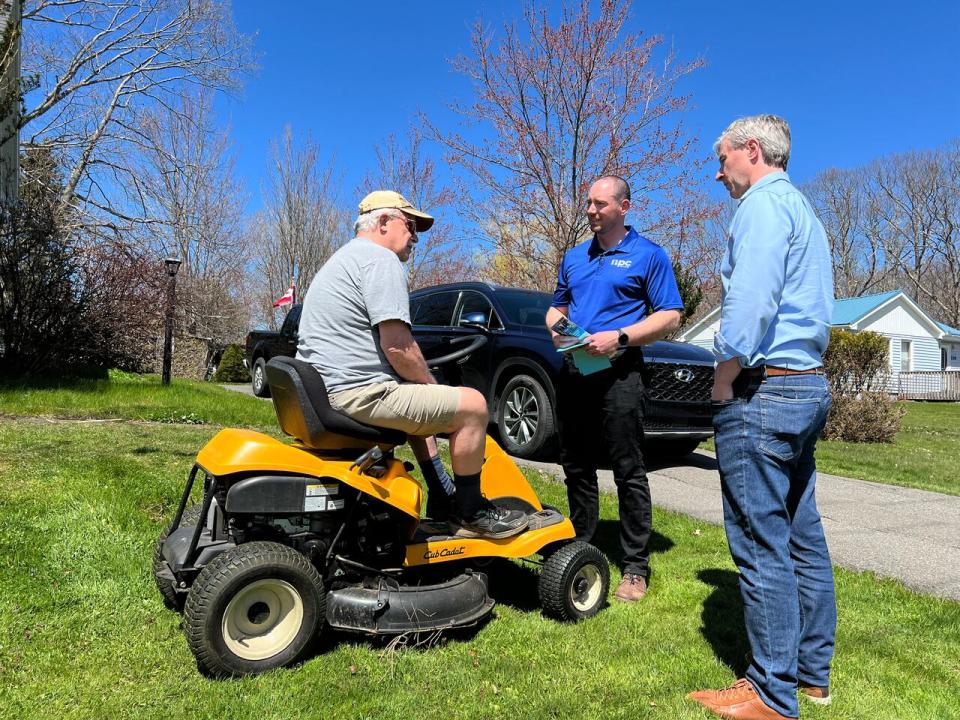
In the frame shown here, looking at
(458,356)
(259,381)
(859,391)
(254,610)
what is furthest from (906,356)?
(254,610)

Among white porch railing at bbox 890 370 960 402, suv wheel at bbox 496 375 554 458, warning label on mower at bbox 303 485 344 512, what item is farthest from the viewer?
white porch railing at bbox 890 370 960 402

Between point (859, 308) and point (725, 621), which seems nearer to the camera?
point (725, 621)

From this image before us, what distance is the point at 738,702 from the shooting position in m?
2.51

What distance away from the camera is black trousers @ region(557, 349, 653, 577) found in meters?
3.62

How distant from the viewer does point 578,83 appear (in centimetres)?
1277

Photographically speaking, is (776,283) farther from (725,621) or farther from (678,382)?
(678,382)

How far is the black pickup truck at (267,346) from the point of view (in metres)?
12.2

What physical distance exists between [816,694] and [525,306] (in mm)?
5246

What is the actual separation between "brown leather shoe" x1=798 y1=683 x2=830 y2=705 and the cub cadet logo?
1442 millimetres

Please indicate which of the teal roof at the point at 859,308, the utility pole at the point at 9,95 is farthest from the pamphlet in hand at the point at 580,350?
the teal roof at the point at 859,308

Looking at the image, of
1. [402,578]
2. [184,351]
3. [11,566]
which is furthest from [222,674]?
[184,351]

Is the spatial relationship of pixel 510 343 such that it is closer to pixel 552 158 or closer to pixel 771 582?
pixel 771 582

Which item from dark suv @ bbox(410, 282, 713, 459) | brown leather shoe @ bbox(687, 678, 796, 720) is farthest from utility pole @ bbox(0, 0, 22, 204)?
brown leather shoe @ bbox(687, 678, 796, 720)

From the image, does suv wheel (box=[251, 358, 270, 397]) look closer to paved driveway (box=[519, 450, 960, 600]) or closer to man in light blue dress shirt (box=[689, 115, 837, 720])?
paved driveway (box=[519, 450, 960, 600])
